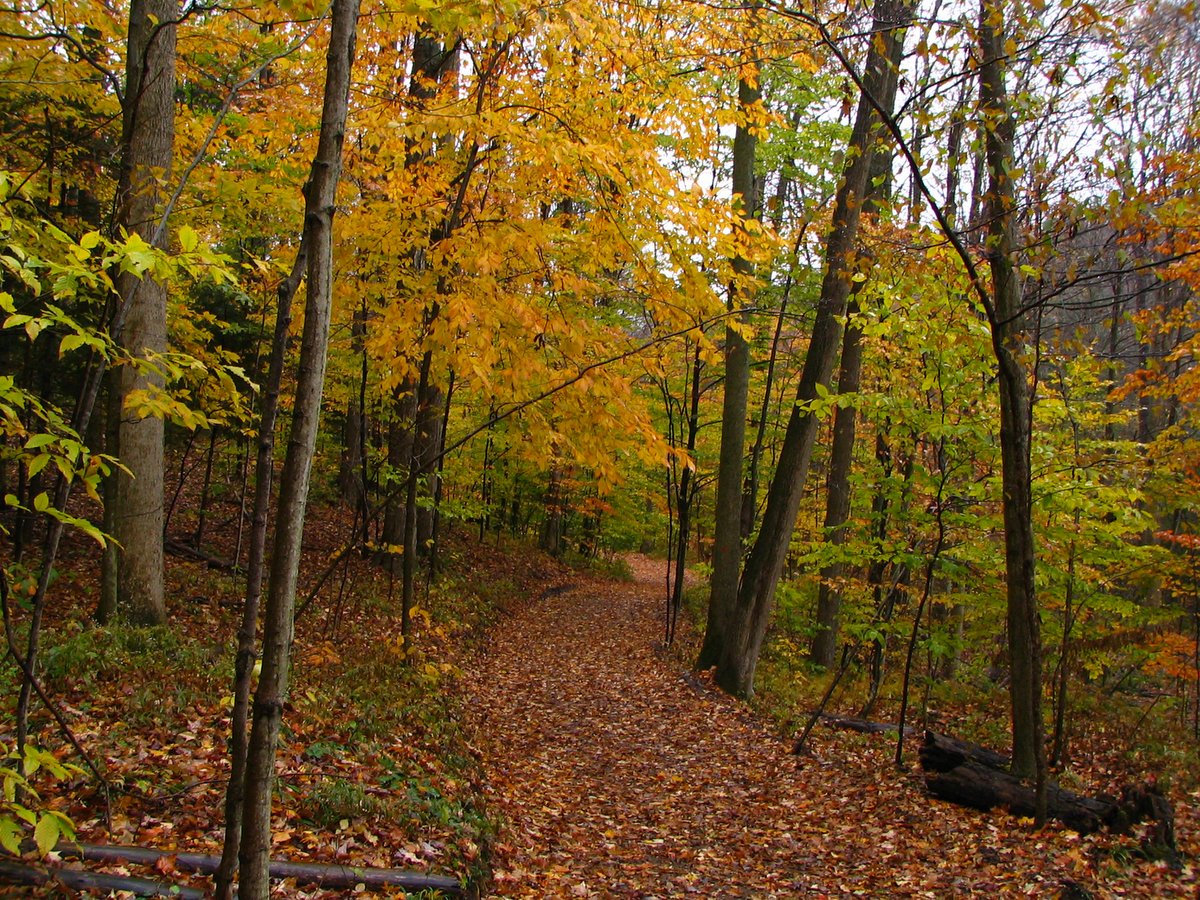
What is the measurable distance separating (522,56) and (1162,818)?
8078 mm

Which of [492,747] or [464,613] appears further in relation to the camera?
[464,613]

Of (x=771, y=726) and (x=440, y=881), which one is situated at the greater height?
Result: (x=440, y=881)

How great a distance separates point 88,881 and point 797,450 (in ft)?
25.3

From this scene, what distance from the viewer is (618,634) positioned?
15.0 metres

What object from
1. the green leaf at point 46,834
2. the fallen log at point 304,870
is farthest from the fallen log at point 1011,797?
the green leaf at point 46,834

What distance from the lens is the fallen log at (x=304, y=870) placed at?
3.11 metres

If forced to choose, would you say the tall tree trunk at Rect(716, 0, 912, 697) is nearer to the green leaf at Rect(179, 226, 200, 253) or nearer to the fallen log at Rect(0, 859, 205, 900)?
the green leaf at Rect(179, 226, 200, 253)

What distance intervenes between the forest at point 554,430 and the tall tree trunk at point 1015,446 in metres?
0.04

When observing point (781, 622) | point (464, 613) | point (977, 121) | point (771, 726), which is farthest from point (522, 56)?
point (781, 622)

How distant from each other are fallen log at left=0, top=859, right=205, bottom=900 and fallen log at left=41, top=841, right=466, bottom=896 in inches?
4.0

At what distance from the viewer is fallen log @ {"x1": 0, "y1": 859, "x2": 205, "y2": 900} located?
9.18 ft

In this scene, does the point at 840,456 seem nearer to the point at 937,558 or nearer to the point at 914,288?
the point at 937,558

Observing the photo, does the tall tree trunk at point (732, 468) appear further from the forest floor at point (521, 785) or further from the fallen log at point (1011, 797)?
the fallen log at point (1011, 797)

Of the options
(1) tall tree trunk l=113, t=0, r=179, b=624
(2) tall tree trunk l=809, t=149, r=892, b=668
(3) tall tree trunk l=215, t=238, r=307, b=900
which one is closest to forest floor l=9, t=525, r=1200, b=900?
(1) tall tree trunk l=113, t=0, r=179, b=624
